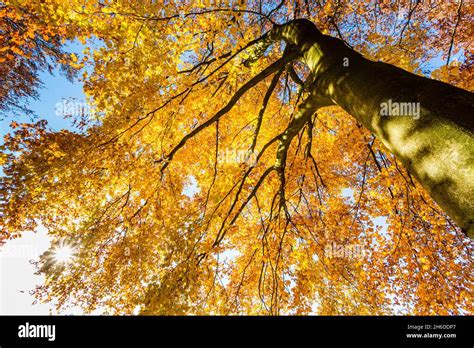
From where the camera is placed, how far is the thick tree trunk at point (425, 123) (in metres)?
1.24

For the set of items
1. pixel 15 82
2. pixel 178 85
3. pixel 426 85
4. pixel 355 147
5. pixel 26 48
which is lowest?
pixel 426 85

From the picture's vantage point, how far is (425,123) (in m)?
1.46

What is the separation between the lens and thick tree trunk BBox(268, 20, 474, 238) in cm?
124

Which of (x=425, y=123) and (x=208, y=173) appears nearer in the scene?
(x=425, y=123)

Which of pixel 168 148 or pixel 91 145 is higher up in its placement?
pixel 168 148

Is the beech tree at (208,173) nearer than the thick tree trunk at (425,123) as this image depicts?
No

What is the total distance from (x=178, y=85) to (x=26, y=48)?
721 centimetres

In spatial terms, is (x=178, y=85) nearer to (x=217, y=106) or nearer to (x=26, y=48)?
(x=217, y=106)

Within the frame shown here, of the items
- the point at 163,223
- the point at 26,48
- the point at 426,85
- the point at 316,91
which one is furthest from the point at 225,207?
the point at 26,48

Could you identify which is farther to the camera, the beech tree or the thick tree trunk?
the beech tree

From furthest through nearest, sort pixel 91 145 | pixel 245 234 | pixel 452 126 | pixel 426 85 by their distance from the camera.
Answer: pixel 245 234
pixel 91 145
pixel 426 85
pixel 452 126

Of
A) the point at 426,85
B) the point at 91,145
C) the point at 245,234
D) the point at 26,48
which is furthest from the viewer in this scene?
the point at 245,234

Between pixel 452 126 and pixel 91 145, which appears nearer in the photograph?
pixel 452 126
